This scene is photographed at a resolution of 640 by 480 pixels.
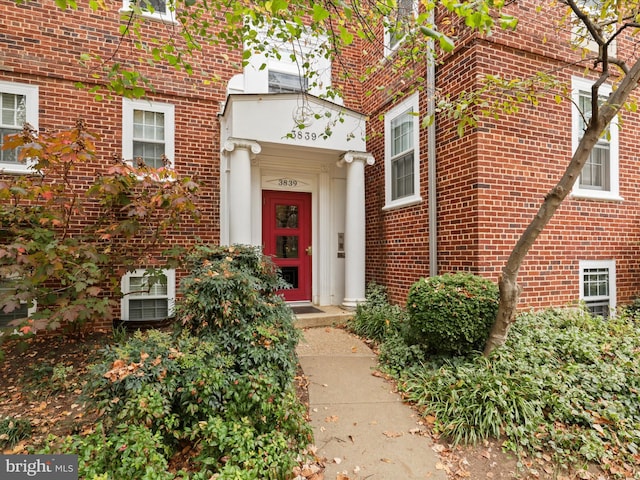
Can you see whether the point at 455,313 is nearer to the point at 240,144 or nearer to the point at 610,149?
the point at 240,144

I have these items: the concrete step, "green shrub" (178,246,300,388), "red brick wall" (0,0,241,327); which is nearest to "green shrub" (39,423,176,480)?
"green shrub" (178,246,300,388)

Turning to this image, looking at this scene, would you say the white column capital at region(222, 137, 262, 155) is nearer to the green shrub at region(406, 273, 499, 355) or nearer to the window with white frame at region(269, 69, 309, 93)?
the window with white frame at region(269, 69, 309, 93)

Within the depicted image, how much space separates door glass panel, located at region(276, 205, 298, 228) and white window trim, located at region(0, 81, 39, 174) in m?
4.03

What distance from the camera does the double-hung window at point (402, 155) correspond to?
229 inches

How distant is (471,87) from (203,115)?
14.9 feet

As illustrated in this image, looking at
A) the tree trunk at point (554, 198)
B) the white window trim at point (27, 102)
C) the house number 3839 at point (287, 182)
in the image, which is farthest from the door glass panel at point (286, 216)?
the tree trunk at point (554, 198)

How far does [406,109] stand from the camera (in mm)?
6047

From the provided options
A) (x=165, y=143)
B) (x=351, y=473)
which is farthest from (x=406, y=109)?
(x=351, y=473)

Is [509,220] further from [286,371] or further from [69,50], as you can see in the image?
[69,50]

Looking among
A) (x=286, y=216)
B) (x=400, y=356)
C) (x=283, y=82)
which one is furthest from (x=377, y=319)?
(x=283, y=82)

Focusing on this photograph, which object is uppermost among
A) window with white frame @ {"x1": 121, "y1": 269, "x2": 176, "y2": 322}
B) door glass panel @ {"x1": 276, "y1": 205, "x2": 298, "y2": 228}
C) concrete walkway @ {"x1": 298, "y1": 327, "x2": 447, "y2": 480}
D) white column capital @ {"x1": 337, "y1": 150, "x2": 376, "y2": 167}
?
white column capital @ {"x1": 337, "y1": 150, "x2": 376, "y2": 167}

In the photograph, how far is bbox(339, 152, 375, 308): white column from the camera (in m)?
6.20

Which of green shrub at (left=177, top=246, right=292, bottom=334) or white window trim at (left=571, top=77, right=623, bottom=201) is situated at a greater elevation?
white window trim at (left=571, top=77, right=623, bottom=201)

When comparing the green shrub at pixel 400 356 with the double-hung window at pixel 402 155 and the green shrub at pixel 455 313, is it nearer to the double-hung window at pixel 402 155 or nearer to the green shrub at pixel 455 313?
the green shrub at pixel 455 313
